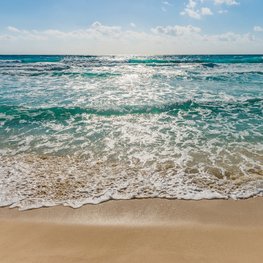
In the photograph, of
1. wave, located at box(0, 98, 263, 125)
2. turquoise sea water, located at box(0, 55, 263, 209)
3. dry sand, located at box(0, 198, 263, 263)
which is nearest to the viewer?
dry sand, located at box(0, 198, 263, 263)

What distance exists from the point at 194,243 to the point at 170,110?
8499 millimetres

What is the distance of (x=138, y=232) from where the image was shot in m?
3.98

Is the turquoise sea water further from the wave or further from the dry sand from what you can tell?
the dry sand

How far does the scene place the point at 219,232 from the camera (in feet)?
13.0

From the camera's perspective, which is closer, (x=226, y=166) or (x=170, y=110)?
(x=226, y=166)

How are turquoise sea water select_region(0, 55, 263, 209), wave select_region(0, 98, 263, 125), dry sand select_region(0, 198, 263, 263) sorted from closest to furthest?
dry sand select_region(0, 198, 263, 263)
turquoise sea water select_region(0, 55, 263, 209)
wave select_region(0, 98, 263, 125)

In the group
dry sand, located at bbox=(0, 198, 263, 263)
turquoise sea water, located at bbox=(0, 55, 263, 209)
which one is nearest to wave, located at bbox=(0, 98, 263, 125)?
turquoise sea water, located at bbox=(0, 55, 263, 209)

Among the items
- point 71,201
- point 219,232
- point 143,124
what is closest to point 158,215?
point 219,232

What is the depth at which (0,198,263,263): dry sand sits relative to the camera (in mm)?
3447

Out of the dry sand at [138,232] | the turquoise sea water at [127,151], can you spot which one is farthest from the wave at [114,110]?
the dry sand at [138,232]

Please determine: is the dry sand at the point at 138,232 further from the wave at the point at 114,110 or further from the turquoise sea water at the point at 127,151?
the wave at the point at 114,110

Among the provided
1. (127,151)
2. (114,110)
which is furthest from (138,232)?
(114,110)

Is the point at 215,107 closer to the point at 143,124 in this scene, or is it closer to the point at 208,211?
the point at 143,124

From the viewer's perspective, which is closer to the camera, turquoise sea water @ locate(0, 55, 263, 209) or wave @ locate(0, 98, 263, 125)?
turquoise sea water @ locate(0, 55, 263, 209)
